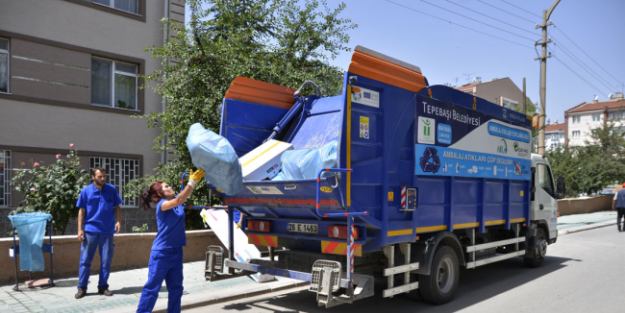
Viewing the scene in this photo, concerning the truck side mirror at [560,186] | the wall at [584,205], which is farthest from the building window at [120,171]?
the wall at [584,205]

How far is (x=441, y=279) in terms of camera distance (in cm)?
645

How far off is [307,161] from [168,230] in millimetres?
1612

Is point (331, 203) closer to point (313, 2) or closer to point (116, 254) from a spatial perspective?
point (116, 254)

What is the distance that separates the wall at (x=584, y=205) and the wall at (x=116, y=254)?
18.6m

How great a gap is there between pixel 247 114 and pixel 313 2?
5352 mm

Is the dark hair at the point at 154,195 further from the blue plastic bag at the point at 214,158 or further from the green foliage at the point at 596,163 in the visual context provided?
the green foliage at the point at 596,163

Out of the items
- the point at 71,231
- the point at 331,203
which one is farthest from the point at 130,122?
the point at 331,203

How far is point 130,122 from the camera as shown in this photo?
484 inches

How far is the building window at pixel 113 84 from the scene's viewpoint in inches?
474

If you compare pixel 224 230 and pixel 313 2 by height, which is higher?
pixel 313 2

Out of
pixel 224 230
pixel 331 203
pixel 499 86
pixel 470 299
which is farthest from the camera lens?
pixel 499 86

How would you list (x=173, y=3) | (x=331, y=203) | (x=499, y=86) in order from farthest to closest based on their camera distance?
(x=499, y=86) → (x=173, y=3) → (x=331, y=203)

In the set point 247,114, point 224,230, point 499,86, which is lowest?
point 224,230

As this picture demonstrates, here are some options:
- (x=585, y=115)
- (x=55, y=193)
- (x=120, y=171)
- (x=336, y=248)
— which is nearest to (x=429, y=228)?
(x=336, y=248)
